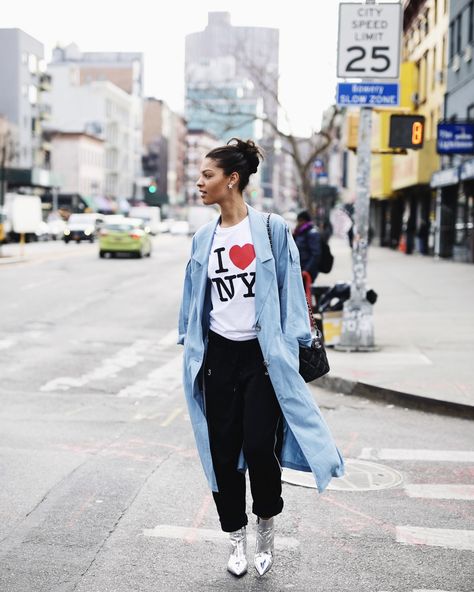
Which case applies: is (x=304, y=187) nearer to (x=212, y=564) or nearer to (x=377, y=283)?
(x=377, y=283)

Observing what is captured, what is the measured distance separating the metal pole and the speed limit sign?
512mm

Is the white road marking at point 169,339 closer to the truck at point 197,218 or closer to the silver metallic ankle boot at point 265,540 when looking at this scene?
the silver metallic ankle boot at point 265,540

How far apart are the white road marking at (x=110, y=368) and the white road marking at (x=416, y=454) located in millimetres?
3783

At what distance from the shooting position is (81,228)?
5538 cm

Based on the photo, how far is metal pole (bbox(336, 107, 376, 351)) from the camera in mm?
10984

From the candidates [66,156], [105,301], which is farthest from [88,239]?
[66,156]

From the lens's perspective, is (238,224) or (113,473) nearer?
(238,224)

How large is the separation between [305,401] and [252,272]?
633mm

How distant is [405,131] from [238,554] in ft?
26.4

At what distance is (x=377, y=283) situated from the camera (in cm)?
2436

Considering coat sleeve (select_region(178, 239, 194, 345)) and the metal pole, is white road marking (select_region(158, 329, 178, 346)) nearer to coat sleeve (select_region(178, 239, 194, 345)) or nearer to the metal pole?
the metal pole

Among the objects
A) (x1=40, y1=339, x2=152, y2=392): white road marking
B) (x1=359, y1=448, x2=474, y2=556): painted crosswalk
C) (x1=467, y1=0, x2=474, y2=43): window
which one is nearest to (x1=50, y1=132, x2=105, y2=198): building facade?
(x1=467, y1=0, x2=474, y2=43): window

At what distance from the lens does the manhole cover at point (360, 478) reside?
5.79 m

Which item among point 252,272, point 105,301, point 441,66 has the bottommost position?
point 105,301
